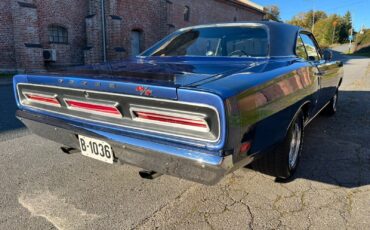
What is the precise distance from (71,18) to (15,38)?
3.07 m

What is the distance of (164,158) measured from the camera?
200 centimetres

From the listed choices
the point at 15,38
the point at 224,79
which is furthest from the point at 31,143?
the point at 15,38

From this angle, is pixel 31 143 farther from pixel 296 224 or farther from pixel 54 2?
pixel 54 2

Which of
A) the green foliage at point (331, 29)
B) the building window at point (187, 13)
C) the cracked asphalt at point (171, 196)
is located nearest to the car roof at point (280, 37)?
the cracked asphalt at point (171, 196)

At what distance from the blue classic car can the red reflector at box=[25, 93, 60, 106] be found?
1 cm

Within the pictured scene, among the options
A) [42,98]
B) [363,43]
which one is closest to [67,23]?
[42,98]

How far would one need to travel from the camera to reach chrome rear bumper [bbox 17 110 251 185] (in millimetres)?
1857

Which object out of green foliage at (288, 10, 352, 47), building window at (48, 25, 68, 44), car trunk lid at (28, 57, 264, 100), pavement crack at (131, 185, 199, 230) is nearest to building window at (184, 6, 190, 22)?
building window at (48, 25, 68, 44)

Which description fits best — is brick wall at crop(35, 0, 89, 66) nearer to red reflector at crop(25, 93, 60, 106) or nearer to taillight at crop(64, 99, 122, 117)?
red reflector at crop(25, 93, 60, 106)

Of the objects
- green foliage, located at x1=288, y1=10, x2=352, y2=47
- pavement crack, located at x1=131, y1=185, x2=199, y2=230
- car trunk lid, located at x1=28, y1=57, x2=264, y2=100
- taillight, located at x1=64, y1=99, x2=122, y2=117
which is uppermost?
green foliage, located at x1=288, y1=10, x2=352, y2=47

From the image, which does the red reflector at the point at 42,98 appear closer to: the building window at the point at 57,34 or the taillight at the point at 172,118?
the taillight at the point at 172,118

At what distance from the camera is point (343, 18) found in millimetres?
74875

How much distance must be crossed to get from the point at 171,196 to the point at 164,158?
0.82 meters

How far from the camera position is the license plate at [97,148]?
231 cm
